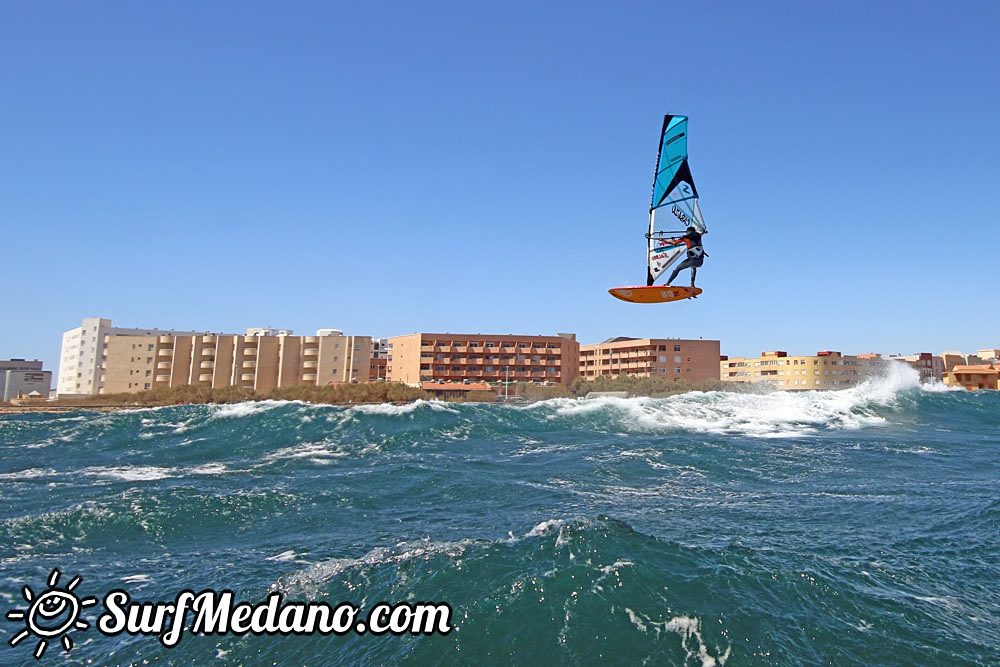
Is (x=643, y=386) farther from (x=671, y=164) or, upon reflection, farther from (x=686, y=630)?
(x=686, y=630)

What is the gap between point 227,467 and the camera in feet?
75.0

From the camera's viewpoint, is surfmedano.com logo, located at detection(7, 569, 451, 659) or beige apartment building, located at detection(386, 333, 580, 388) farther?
beige apartment building, located at detection(386, 333, 580, 388)

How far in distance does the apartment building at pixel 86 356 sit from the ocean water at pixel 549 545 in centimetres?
7585

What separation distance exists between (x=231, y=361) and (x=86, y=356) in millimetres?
24921

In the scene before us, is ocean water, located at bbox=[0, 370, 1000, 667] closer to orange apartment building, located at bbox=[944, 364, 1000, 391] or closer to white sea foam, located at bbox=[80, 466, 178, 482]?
white sea foam, located at bbox=[80, 466, 178, 482]

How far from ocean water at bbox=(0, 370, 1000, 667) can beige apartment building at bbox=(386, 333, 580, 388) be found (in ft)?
213

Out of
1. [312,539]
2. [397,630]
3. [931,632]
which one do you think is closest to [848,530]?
[931,632]

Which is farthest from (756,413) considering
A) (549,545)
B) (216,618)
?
(216,618)

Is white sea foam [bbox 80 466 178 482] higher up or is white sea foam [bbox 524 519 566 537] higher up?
white sea foam [bbox 524 519 566 537]

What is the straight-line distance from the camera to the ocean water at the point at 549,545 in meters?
7.83

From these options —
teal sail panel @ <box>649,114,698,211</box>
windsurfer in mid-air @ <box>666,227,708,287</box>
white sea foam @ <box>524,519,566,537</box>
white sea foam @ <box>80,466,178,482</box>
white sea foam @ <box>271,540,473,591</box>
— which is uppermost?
teal sail panel @ <box>649,114,698,211</box>

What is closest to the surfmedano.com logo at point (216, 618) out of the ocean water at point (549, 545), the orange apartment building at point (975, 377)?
the ocean water at point (549, 545)

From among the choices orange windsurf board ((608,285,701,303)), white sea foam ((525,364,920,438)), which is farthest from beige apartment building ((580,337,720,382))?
orange windsurf board ((608,285,701,303))

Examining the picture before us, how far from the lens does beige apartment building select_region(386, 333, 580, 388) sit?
9262cm
